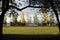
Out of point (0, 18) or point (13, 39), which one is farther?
point (13, 39)

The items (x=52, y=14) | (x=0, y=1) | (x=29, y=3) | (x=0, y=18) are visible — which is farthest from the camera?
(x=52, y=14)

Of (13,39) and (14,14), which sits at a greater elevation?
(14,14)

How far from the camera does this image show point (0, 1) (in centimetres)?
2033

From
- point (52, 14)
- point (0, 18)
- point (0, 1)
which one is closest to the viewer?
point (0, 18)

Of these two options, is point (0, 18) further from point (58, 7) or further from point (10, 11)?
point (58, 7)

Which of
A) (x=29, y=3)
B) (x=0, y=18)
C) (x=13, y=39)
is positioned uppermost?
(x=29, y=3)

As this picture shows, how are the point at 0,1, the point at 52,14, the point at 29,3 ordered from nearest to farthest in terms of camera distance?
1. the point at 0,1
2. the point at 29,3
3. the point at 52,14

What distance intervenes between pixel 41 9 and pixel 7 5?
12.9ft

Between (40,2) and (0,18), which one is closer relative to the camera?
(0,18)

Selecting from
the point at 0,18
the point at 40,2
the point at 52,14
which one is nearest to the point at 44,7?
the point at 40,2

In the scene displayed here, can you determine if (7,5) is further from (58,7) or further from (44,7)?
(58,7)


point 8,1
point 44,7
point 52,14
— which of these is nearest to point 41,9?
point 44,7

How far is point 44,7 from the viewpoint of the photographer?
69.9ft

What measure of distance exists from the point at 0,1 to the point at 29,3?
306 centimetres
